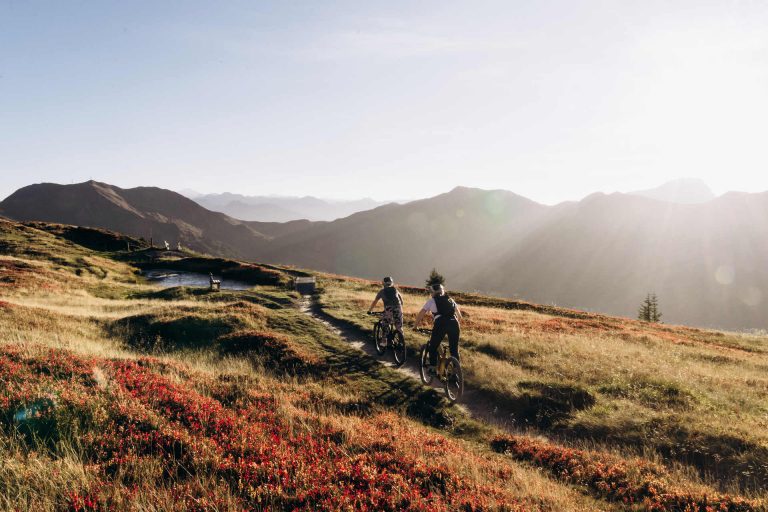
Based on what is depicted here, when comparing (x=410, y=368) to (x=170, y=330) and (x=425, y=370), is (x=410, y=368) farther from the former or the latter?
(x=170, y=330)

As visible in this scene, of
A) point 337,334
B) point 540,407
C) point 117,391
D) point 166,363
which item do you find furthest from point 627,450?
point 337,334

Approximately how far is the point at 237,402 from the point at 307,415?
1.48m

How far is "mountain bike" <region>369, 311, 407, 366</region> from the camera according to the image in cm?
1492

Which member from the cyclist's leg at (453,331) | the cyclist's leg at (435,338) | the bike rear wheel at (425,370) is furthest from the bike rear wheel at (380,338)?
the cyclist's leg at (453,331)

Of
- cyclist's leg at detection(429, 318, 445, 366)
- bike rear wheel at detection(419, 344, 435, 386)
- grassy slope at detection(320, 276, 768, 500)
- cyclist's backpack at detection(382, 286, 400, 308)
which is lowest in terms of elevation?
grassy slope at detection(320, 276, 768, 500)

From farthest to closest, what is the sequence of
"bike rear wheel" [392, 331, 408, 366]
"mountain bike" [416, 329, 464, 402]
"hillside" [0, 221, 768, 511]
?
1. "bike rear wheel" [392, 331, 408, 366]
2. "mountain bike" [416, 329, 464, 402]
3. "hillside" [0, 221, 768, 511]

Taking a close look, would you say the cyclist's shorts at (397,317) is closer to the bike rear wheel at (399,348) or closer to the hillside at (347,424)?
the bike rear wheel at (399,348)

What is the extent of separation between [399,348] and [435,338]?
3.28m

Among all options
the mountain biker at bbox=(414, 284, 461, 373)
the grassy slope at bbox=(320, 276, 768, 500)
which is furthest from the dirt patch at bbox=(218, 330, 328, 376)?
the grassy slope at bbox=(320, 276, 768, 500)

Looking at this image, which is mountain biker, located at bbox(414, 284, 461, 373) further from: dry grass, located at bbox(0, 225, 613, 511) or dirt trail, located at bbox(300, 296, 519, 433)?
dry grass, located at bbox(0, 225, 613, 511)

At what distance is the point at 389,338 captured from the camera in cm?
1564

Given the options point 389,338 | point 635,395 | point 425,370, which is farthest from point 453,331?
point 635,395

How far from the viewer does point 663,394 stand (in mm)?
12109

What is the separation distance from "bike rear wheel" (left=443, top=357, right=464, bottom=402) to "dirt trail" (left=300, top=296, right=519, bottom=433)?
30cm
